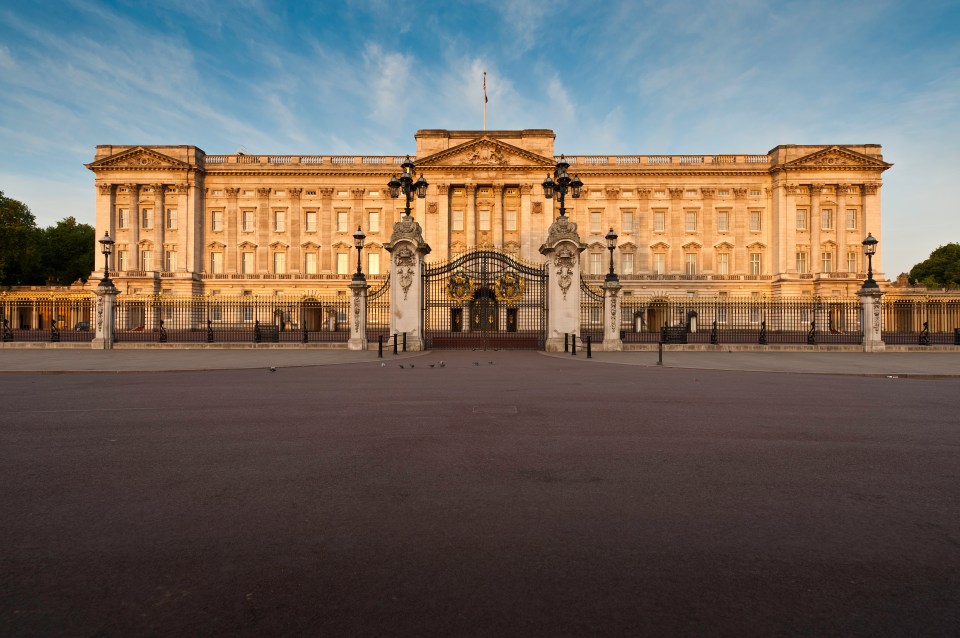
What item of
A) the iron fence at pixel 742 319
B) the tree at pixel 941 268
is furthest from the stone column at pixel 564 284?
the tree at pixel 941 268

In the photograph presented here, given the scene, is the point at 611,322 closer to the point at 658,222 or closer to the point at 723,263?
the point at 658,222

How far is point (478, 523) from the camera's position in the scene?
142 inches

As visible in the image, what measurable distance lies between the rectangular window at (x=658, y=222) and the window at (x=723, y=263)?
6.61 metres

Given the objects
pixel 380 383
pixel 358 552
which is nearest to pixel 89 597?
pixel 358 552

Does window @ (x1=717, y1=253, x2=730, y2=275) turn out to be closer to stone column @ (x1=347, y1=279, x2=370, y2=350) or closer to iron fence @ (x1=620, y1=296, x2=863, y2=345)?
iron fence @ (x1=620, y1=296, x2=863, y2=345)

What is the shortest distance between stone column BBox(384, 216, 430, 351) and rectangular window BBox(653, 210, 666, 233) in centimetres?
3838

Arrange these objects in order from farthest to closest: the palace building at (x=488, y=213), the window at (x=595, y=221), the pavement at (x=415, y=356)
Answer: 1. the window at (x=595, y=221)
2. the palace building at (x=488, y=213)
3. the pavement at (x=415, y=356)

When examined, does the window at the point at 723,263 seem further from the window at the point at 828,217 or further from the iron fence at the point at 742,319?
the window at the point at 828,217

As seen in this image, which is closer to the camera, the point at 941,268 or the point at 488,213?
the point at 488,213

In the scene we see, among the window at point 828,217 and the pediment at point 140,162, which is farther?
the window at point 828,217

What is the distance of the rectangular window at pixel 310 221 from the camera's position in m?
52.8

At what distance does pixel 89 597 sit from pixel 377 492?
2005 mm

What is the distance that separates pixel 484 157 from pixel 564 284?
109 feet

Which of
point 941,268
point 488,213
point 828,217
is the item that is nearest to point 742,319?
point 828,217
